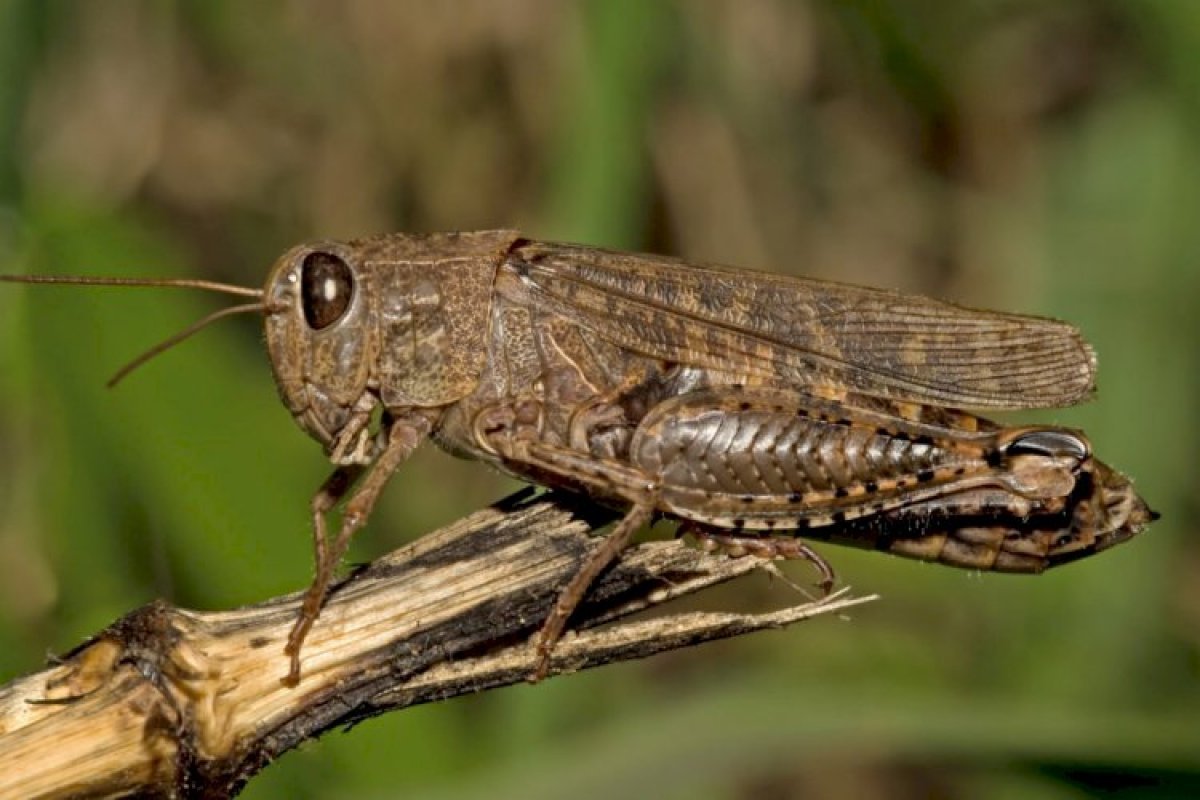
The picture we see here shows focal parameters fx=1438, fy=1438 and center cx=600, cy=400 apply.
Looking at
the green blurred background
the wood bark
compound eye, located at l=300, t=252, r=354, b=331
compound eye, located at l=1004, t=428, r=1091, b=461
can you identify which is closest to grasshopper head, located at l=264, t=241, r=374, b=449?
compound eye, located at l=300, t=252, r=354, b=331

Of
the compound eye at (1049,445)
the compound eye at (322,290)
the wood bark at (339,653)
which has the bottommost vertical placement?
the wood bark at (339,653)

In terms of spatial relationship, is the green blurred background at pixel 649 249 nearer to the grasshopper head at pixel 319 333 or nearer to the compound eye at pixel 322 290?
the grasshopper head at pixel 319 333

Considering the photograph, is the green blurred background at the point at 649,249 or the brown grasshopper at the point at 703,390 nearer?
the brown grasshopper at the point at 703,390

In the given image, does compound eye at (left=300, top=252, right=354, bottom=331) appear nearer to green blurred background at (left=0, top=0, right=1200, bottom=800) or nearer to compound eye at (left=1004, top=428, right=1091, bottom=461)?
green blurred background at (left=0, top=0, right=1200, bottom=800)

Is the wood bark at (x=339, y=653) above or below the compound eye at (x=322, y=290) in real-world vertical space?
below

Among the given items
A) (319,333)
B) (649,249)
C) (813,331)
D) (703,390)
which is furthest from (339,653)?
(649,249)

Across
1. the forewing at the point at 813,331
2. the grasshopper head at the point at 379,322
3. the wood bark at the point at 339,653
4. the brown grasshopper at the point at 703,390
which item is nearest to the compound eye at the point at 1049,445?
the brown grasshopper at the point at 703,390
